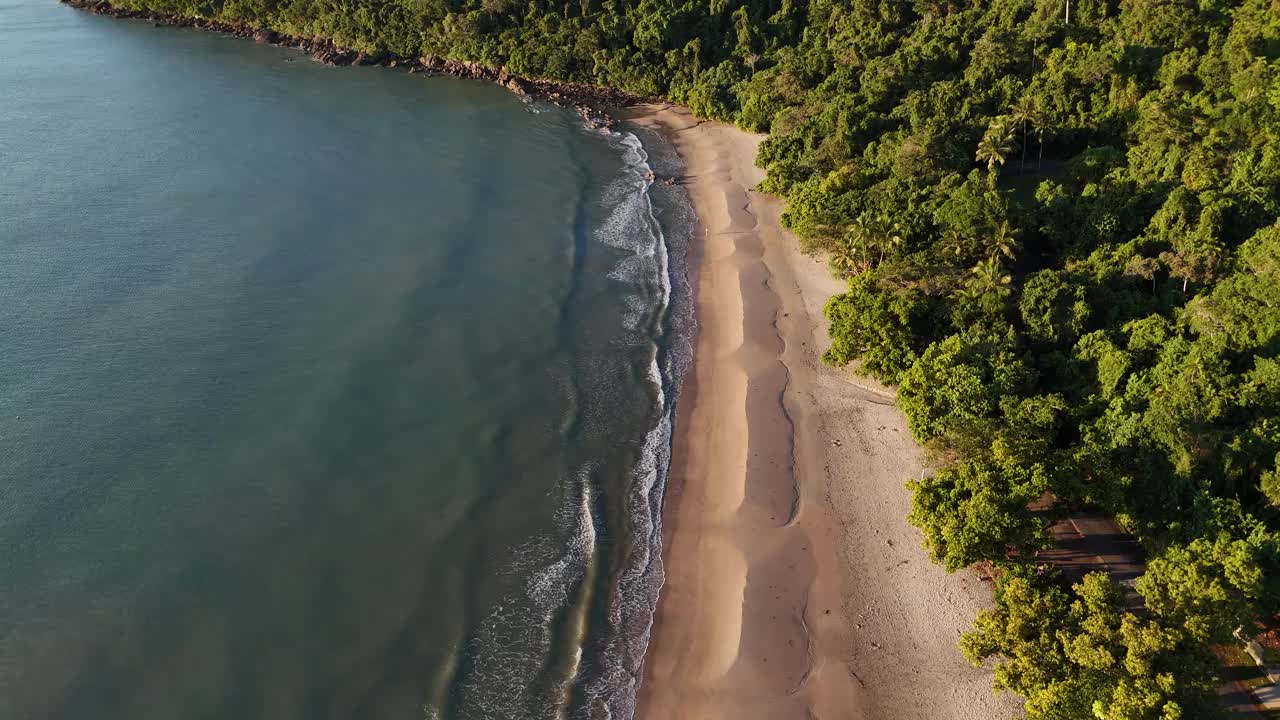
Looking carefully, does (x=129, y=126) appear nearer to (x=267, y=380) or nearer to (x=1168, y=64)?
(x=267, y=380)

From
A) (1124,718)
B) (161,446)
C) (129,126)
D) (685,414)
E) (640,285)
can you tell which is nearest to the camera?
(1124,718)

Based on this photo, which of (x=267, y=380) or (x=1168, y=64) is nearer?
(x=267, y=380)

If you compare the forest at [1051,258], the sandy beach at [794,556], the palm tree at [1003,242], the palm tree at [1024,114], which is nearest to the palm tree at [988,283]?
Result: the forest at [1051,258]

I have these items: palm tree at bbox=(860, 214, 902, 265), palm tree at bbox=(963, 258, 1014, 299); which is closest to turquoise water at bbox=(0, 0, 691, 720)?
palm tree at bbox=(860, 214, 902, 265)

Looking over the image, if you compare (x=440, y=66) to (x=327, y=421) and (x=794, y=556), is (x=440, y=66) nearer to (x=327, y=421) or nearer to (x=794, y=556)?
(x=327, y=421)

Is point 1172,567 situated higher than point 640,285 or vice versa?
point 1172,567

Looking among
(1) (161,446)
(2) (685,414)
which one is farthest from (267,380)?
(2) (685,414)

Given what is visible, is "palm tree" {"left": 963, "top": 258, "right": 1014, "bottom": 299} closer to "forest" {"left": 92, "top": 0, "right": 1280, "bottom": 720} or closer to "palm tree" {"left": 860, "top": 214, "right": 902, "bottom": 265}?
Result: "forest" {"left": 92, "top": 0, "right": 1280, "bottom": 720}
